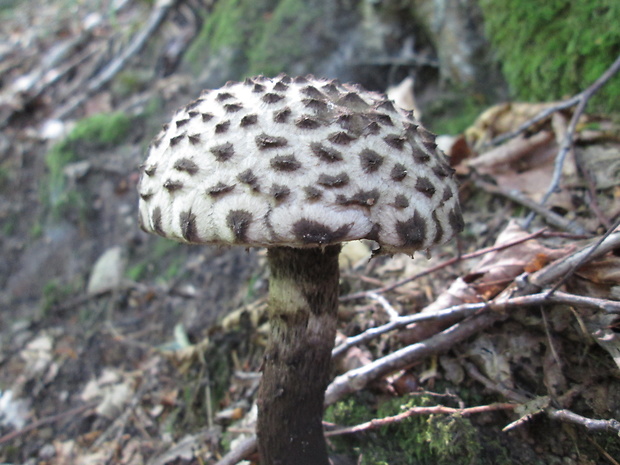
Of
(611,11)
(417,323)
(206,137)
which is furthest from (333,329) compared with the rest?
(611,11)

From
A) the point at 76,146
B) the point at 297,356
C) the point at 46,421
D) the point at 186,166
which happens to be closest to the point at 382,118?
the point at 186,166

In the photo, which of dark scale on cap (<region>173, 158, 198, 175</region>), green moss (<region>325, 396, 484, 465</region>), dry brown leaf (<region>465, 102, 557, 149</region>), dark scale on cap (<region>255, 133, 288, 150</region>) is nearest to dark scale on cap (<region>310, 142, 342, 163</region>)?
dark scale on cap (<region>255, 133, 288, 150</region>)

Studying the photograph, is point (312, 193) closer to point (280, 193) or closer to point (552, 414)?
point (280, 193)

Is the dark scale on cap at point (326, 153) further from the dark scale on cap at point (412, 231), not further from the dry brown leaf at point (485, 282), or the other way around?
the dry brown leaf at point (485, 282)

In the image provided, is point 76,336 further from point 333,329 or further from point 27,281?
point 333,329

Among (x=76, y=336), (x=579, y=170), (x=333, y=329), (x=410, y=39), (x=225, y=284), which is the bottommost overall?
(x=333, y=329)

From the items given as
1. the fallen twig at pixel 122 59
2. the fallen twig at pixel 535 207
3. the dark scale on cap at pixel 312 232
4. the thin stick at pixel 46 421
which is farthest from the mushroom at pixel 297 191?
the fallen twig at pixel 122 59
